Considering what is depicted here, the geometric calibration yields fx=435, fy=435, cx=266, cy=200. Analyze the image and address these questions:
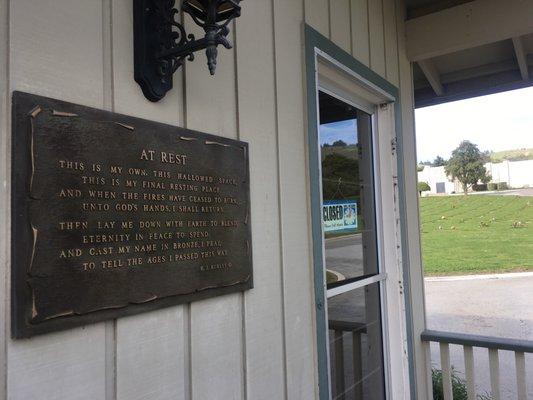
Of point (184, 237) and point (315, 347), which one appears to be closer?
point (184, 237)

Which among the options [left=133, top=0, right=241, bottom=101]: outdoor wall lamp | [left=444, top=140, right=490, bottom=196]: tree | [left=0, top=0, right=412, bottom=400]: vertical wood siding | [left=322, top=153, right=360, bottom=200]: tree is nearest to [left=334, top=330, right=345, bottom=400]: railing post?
[left=0, top=0, right=412, bottom=400]: vertical wood siding

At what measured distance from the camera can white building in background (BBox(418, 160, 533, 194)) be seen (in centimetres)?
3516

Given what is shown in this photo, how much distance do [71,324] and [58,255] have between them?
0.14m

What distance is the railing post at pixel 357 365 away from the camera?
2218 mm

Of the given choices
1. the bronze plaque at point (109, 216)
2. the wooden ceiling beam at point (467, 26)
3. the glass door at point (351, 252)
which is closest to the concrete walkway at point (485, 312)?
the glass door at point (351, 252)

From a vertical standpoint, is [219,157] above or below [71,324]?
above

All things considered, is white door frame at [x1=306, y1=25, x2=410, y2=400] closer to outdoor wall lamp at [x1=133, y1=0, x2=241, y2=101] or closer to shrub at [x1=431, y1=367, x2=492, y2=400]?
shrub at [x1=431, y1=367, x2=492, y2=400]

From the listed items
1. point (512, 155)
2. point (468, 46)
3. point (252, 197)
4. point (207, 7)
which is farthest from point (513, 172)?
point (207, 7)

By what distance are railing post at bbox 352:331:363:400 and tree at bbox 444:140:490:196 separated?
34.9m

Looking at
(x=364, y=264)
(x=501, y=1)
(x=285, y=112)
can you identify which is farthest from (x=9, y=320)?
(x=501, y=1)

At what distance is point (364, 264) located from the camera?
2.40 m

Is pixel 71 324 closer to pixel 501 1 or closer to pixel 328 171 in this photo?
pixel 328 171

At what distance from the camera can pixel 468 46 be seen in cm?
256

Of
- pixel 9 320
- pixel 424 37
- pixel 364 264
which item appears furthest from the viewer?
pixel 424 37
